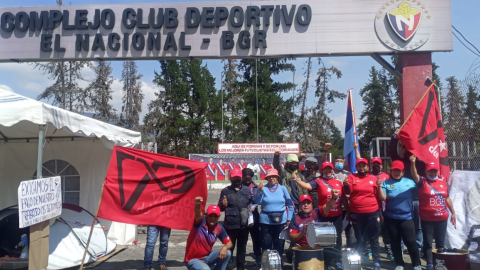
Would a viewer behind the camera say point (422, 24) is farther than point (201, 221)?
Yes

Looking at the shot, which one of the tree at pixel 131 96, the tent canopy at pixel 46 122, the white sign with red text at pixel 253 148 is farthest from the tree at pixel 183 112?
the tent canopy at pixel 46 122

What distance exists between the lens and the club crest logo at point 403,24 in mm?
10848

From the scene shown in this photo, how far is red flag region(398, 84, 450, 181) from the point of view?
7.84m

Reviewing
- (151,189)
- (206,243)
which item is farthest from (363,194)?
(151,189)

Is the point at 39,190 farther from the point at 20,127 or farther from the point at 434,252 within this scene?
the point at 434,252

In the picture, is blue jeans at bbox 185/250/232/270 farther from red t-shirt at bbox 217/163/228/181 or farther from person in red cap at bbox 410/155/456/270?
red t-shirt at bbox 217/163/228/181

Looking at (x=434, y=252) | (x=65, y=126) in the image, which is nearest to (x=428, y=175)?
(x=434, y=252)

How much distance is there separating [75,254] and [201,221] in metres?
2.72

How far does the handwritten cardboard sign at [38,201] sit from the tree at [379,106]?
118ft

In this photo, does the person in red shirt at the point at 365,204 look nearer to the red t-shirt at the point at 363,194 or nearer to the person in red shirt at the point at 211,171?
the red t-shirt at the point at 363,194

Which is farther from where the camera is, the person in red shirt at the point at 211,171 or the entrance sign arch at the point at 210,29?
the person in red shirt at the point at 211,171

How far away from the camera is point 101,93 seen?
34406mm

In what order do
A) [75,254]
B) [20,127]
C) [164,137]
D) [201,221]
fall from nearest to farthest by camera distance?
[201,221]
[75,254]
[20,127]
[164,137]

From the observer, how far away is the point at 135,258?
8.48 m
